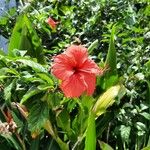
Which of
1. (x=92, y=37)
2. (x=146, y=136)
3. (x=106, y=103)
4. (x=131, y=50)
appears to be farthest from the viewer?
(x=92, y=37)

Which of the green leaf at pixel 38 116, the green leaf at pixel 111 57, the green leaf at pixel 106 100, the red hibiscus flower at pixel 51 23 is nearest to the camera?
the green leaf at pixel 38 116

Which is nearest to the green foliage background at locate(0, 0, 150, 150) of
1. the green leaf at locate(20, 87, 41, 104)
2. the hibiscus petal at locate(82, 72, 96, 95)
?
the green leaf at locate(20, 87, 41, 104)

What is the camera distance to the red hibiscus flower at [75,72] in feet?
6.09

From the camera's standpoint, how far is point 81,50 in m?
1.92

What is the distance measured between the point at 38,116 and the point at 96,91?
40cm

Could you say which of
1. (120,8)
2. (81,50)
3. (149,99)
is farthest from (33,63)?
(120,8)

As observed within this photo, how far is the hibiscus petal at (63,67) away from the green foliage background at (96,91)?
0.14 feet

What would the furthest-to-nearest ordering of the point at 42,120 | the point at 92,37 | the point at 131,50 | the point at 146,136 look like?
the point at 92,37
the point at 131,50
the point at 146,136
the point at 42,120

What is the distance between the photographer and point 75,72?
1912mm

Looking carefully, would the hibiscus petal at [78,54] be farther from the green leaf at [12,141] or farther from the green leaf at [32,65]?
the green leaf at [12,141]

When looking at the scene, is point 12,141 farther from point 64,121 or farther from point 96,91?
point 96,91

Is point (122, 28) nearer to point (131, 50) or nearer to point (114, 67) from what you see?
point (131, 50)

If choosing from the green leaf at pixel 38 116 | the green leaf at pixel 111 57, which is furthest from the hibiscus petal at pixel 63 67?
the green leaf at pixel 111 57

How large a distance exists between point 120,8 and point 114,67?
0.61m
